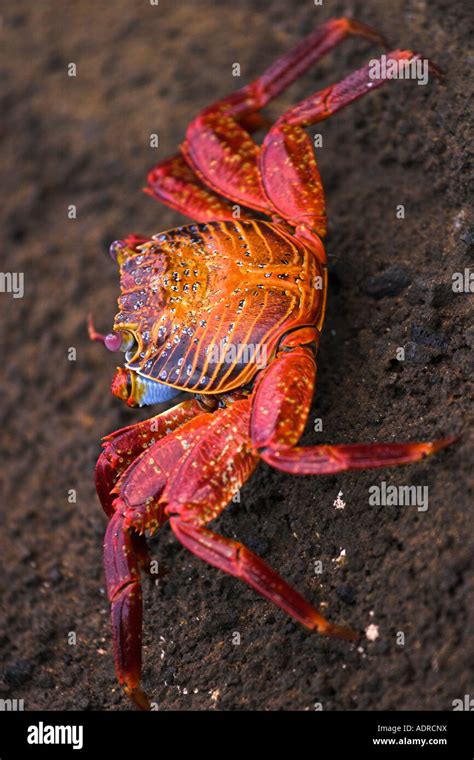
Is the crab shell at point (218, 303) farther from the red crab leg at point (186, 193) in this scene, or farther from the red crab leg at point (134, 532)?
the red crab leg at point (186, 193)

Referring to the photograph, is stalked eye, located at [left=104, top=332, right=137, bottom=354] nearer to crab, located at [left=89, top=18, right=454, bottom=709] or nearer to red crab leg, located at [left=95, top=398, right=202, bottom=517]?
crab, located at [left=89, top=18, right=454, bottom=709]

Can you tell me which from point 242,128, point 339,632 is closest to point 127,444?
point 339,632

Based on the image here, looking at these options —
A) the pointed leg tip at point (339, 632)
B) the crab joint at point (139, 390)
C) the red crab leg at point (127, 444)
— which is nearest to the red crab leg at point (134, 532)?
the red crab leg at point (127, 444)

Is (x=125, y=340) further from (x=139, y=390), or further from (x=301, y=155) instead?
(x=301, y=155)

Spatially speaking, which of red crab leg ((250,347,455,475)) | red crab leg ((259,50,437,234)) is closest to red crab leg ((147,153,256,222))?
red crab leg ((259,50,437,234))

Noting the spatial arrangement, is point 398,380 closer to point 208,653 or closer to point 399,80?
point 208,653
